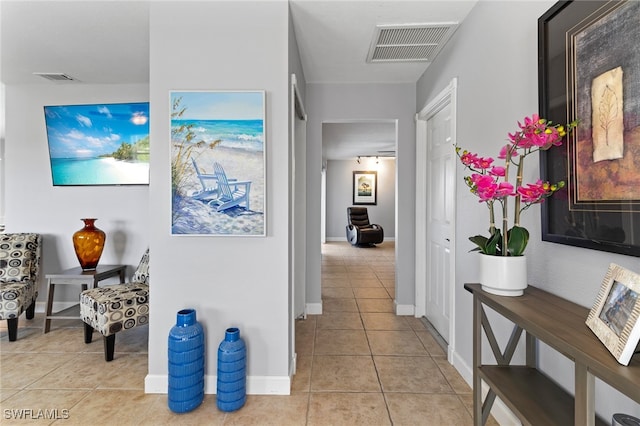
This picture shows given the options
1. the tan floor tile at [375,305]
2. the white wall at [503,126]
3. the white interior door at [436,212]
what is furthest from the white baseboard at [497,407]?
the tan floor tile at [375,305]

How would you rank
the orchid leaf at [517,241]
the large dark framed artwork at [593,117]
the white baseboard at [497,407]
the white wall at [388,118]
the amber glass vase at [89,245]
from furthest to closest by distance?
the white wall at [388,118]
the amber glass vase at [89,245]
the white baseboard at [497,407]
the orchid leaf at [517,241]
the large dark framed artwork at [593,117]

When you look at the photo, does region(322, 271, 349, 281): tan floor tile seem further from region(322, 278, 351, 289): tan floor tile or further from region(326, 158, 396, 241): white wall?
region(326, 158, 396, 241): white wall

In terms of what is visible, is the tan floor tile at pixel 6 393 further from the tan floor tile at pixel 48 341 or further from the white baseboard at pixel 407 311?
the white baseboard at pixel 407 311

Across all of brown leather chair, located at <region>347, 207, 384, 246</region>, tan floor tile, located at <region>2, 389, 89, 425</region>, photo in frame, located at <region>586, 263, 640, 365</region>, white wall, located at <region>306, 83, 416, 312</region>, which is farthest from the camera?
brown leather chair, located at <region>347, 207, 384, 246</region>

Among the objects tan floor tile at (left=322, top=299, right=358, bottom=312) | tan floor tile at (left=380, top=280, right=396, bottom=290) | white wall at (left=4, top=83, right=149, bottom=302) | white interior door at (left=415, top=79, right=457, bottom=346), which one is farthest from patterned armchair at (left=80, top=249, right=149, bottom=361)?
tan floor tile at (left=380, top=280, right=396, bottom=290)

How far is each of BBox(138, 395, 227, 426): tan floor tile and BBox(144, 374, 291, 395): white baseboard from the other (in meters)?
0.08

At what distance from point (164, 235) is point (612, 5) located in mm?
2330

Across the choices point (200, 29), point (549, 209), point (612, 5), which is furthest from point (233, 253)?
point (612, 5)

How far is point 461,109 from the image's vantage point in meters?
2.05

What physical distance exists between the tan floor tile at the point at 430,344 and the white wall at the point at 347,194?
6.21 m

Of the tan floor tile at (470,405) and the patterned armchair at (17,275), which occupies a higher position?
the patterned armchair at (17,275)

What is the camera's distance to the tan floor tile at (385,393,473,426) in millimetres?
1614

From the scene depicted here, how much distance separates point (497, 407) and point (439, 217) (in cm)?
147
